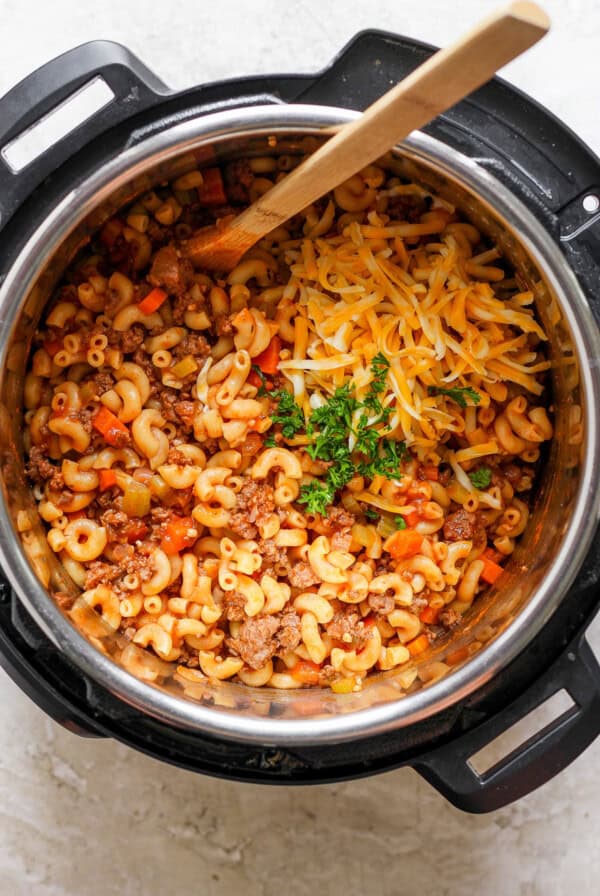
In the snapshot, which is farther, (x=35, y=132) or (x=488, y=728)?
(x=35, y=132)

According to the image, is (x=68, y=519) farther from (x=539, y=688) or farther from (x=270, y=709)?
(x=539, y=688)

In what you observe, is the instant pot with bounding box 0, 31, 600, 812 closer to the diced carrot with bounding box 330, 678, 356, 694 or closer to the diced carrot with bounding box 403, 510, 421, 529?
the diced carrot with bounding box 330, 678, 356, 694

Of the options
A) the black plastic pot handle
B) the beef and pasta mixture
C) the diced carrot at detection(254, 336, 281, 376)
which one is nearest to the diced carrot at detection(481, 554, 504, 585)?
the beef and pasta mixture

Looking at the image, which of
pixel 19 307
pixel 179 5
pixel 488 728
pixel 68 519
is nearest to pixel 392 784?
pixel 488 728

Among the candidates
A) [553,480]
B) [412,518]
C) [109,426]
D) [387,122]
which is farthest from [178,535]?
[387,122]

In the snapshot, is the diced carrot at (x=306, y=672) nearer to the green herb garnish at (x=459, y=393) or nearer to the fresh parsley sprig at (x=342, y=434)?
the fresh parsley sprig at (x=342, y=434)
